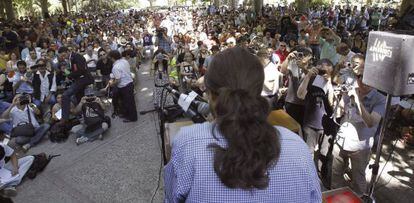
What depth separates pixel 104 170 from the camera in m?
5.53

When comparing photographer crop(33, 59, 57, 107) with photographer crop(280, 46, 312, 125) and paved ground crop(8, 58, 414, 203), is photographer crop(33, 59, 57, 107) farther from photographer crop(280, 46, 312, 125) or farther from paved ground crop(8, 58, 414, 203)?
photographer crop(280, 46, 312, 125)

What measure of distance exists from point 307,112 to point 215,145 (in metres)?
3.45

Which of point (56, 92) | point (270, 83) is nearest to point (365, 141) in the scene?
point (270, 83)

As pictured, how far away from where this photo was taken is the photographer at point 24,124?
6609mm

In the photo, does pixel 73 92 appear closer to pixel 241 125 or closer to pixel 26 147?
pixel 26 147

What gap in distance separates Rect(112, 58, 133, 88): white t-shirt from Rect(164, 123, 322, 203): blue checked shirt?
6274 mm

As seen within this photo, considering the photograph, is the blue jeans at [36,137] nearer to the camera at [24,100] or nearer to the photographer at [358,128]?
the camera at [24,100]

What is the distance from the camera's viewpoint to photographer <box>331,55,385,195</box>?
10.9 ft

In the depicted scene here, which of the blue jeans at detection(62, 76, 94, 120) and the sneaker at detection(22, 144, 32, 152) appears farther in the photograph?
the blue jeans at detection(62, 76, 94, 120)

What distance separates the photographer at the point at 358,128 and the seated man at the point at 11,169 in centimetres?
445

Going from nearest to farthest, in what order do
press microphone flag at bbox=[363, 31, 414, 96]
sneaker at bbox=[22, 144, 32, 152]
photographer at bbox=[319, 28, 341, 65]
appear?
1. press microphone flag at bbox=[363, 31, 414, 96]
2. sneaker at bbox=[22, 144, 32, 152]
3. photographer at bbox=[319, 28, 341, 65]

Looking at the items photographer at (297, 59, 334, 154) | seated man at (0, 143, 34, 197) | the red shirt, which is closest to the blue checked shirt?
photographer at (297, 59, 334, 154)

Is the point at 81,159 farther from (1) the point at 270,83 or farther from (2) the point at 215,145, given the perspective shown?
(2) the point at 215,145

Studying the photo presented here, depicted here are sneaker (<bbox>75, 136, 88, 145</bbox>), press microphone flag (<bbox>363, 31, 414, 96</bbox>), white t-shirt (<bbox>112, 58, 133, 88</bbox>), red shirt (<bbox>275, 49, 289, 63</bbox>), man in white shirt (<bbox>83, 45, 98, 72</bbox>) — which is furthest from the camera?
man in white shirt (<bbox>83, 45, 98, 72</bbox>)
